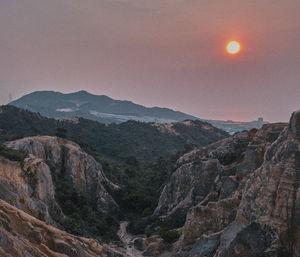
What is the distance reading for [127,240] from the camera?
29859 mm

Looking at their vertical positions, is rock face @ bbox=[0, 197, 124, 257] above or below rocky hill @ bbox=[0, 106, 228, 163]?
below

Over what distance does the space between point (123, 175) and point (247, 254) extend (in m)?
40.0

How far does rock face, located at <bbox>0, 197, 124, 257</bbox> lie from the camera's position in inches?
416

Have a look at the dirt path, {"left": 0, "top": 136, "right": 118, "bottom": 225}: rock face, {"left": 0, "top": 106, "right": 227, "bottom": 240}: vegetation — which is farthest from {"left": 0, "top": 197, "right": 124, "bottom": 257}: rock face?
the dirt path

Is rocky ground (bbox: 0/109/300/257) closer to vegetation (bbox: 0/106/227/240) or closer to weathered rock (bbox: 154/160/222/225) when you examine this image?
weathered rock (bbox: 154/160/222/225)

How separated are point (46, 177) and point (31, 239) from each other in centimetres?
1176

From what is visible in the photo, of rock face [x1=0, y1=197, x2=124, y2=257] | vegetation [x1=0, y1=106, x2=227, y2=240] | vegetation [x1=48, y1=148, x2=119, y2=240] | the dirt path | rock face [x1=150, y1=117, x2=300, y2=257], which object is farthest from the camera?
vegetation [x1=0, y1=106, x2=227, y2=240]

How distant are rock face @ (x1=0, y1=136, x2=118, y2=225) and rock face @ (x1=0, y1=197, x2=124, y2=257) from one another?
→ 2976 mm

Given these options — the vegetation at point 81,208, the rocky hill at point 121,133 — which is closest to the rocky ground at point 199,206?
the vegetation at point 81,208

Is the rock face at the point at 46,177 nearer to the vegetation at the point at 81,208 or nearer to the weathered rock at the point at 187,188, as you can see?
the vegetation at the point at 81,208

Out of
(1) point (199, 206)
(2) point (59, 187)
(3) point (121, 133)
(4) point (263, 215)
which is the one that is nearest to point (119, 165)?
(2) point (59, 187)

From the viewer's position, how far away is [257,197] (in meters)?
13.3

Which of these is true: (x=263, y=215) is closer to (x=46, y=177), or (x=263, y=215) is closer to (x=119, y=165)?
(x=46, y=177)

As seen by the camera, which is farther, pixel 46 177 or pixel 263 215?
pixel 46 177
